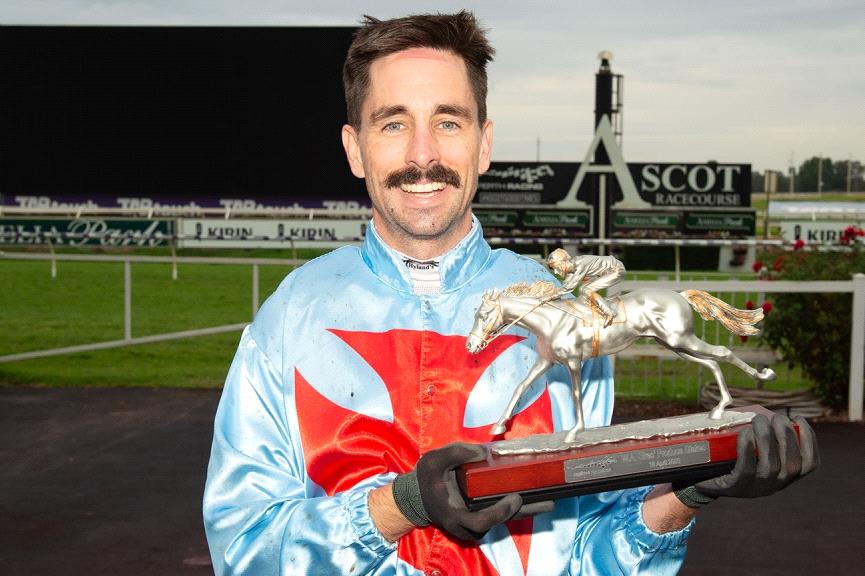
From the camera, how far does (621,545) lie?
2.15m

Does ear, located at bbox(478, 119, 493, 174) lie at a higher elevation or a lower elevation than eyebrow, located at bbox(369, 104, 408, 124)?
lower

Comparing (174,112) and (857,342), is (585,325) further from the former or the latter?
(174,112)

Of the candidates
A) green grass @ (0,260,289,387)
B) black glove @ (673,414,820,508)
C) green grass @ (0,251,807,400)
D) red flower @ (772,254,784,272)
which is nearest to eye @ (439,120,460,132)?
black glove @ (673,414,820,508)

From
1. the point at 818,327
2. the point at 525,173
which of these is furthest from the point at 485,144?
the point at 525,173

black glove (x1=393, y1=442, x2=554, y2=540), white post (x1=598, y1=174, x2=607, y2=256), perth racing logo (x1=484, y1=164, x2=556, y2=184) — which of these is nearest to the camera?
black glove (x1=393, y1=442, x2=554, y2=540)

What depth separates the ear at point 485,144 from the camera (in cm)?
226

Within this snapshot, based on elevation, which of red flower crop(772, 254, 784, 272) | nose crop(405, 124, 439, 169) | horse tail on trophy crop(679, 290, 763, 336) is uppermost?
nose crop(405, 124, 439, 169)

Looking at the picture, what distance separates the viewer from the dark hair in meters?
2.10

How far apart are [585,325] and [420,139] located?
495 millimetres

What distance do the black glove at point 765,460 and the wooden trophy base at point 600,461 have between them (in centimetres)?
3

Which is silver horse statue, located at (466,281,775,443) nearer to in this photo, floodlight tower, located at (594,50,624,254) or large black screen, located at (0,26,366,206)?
large black screen, located at (0,26,366,206)

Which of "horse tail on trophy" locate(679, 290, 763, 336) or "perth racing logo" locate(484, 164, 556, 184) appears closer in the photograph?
"horse tail on trophy" locate(679, 290, 763, 336)

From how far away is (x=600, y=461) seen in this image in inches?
77.0

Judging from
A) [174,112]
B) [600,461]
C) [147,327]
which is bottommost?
[147,327]
